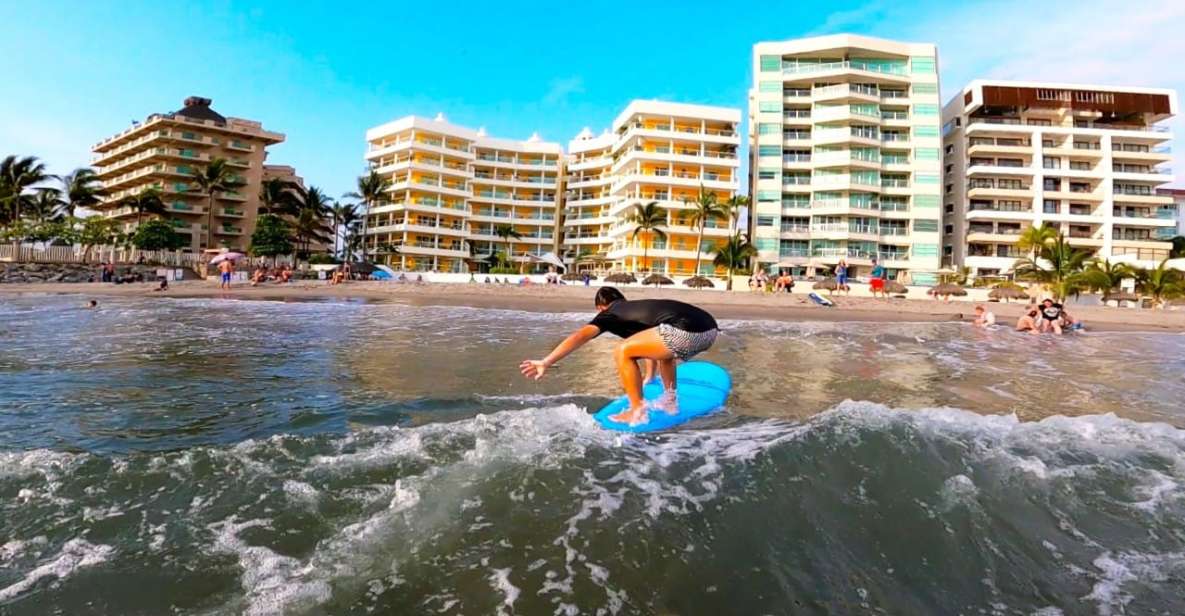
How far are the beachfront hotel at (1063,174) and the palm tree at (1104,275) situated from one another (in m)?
22.6

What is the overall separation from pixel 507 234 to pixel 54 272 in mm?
40726

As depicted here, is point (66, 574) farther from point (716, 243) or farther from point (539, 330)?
point (716, 243)

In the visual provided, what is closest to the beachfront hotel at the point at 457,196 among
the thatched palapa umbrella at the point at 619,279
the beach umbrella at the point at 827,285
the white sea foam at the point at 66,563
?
the thatched palapa umbrella at the point at 619,279

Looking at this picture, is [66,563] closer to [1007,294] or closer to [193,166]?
[1007,294]

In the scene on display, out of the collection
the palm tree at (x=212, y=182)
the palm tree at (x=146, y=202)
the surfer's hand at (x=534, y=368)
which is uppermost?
the palm tree at (x=212, y=182)

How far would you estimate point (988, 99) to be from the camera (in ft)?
203

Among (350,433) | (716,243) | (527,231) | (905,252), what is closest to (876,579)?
(350,433)

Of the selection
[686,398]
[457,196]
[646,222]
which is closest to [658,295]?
[646,222]

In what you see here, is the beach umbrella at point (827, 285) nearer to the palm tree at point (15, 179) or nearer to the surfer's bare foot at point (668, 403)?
the surfer's bare foot at point (668, 403)

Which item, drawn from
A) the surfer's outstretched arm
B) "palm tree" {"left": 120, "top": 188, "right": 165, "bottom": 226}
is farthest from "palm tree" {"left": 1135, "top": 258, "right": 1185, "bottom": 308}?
"palm tree" {"left": 120, "top": 188, "right": 165, "bottom": 226}

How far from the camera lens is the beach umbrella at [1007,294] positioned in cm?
3456

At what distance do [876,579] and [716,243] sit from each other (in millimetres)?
56422

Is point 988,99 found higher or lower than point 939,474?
higher

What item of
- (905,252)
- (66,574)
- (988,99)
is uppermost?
(988,99)
